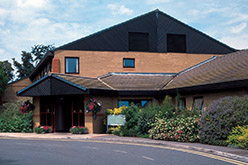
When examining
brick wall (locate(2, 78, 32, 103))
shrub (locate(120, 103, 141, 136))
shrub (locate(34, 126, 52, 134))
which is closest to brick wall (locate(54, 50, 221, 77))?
shrub (locate(34, 126, 52, 134))

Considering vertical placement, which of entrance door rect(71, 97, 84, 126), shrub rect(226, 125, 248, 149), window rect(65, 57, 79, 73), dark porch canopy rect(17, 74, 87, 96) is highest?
window rect(65, 57, 79, 73)

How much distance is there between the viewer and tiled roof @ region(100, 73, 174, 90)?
2552 centimetres

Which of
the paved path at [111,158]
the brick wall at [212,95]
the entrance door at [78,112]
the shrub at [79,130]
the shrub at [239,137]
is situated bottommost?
the paved path at [111,158]

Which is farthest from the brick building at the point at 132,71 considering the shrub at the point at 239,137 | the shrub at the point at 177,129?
the shrub at the point at 239,137

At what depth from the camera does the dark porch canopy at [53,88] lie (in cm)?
2166

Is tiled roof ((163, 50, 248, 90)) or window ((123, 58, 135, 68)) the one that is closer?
tiled roof ((163, 50, 248, 90))

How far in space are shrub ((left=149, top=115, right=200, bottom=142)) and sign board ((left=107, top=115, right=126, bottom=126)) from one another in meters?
3.21

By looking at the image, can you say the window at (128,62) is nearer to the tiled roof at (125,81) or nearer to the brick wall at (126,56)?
the brick wall at (126,56)

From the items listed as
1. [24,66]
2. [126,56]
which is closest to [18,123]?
[126,56]

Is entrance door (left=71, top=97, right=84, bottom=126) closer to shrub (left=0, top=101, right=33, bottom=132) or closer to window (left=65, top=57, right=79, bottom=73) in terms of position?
shrub (left=0, top=101, right=33, bottom=132)

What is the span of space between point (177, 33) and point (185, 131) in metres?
17.2

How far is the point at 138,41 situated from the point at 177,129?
1529cm

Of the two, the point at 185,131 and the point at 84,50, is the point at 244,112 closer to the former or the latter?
the point at 185,131

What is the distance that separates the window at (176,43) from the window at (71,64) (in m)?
8.93
